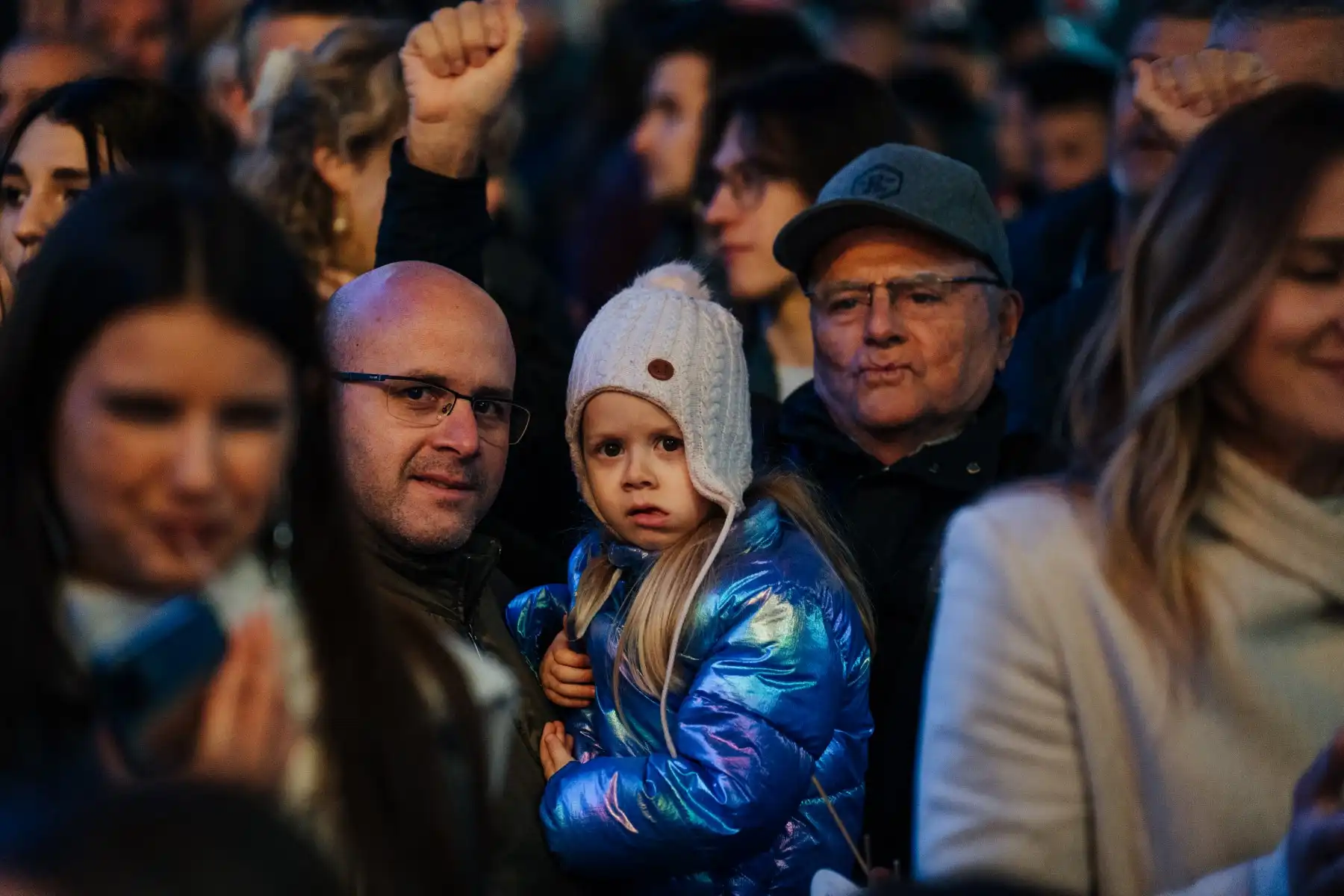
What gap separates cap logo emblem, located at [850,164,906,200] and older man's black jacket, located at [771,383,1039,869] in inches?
18.8

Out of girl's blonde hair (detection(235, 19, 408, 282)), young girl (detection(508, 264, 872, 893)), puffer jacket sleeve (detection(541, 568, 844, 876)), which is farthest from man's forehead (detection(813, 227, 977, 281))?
girl's blonde hair (detection(235, 19, 408, 282))

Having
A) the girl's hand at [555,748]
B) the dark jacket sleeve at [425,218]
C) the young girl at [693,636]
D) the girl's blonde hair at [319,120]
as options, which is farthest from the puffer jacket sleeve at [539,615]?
the girl's blonde hair at [319,120]

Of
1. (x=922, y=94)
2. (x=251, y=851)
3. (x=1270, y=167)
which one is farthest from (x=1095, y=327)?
(x=922, y=94)

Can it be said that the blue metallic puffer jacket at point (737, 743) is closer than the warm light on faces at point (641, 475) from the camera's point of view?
Yes

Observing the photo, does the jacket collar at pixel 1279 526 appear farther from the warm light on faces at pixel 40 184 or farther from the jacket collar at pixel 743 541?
the warm light on faces at pixel 40 184

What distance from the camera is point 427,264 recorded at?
3578 millimetres

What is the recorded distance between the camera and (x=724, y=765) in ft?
10.2

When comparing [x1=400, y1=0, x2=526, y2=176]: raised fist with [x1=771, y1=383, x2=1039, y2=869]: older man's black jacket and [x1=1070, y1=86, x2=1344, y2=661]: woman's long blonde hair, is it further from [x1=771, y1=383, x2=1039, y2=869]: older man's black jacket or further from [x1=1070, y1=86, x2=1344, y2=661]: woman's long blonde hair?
[x1=1070, y1=86, x2=1344, y2=661]: woman's long blonde hair

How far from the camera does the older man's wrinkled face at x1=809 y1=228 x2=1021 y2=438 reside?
4051mm

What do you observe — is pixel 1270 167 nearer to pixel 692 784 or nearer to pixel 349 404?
pixel 692 784

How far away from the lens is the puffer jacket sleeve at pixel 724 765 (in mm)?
3119

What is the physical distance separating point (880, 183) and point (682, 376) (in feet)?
2.83

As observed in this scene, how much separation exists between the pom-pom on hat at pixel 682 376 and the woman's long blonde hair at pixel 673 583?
85mm

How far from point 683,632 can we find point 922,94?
567 centimetres
